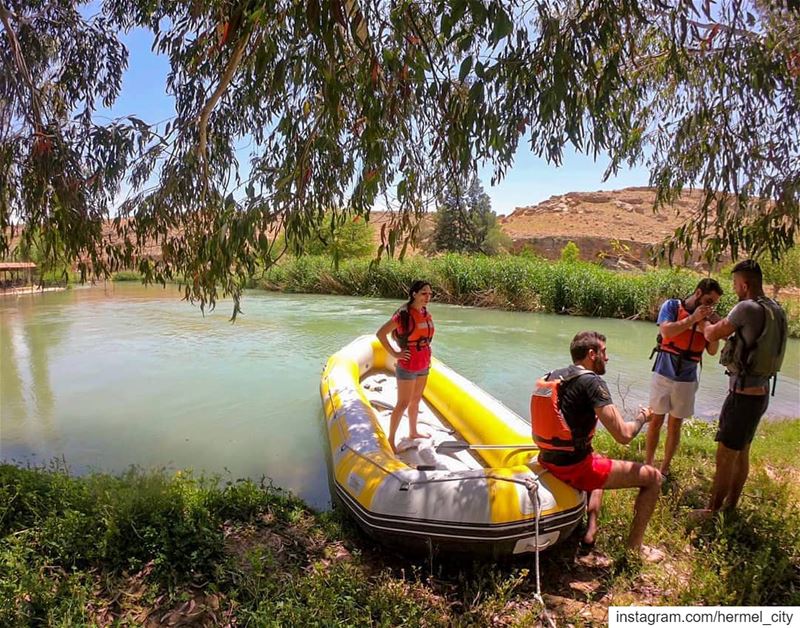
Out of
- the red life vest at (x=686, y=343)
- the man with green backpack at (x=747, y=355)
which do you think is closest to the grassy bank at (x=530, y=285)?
the red life vest at (x=686, y=343)

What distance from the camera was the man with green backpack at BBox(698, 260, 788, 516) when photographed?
9.80 feet

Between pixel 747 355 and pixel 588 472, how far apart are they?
42.4 inches

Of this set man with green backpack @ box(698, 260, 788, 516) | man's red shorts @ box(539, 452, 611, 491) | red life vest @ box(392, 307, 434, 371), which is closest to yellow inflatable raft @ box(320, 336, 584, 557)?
man's red shorts @ box(539, 452, 611, 491)

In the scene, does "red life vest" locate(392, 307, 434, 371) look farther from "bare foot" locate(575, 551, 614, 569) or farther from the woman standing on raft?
"bare foot" locate(575, 551, 614, 569)

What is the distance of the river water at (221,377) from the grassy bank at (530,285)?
0.92m

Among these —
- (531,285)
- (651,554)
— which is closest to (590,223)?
(531,285)

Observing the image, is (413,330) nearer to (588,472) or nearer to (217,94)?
(588,472)

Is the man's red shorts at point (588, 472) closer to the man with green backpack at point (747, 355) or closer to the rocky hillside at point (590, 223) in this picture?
the man with green backpack at point (747, 355)

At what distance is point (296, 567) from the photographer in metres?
2.99

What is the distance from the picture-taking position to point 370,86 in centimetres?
250

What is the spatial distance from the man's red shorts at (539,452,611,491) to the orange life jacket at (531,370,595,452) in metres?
0.09

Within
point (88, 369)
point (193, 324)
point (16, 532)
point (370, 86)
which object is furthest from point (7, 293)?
point (370, 86)

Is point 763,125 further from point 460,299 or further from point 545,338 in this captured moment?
point 460,299

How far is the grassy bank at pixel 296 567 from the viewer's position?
258 centimetres
